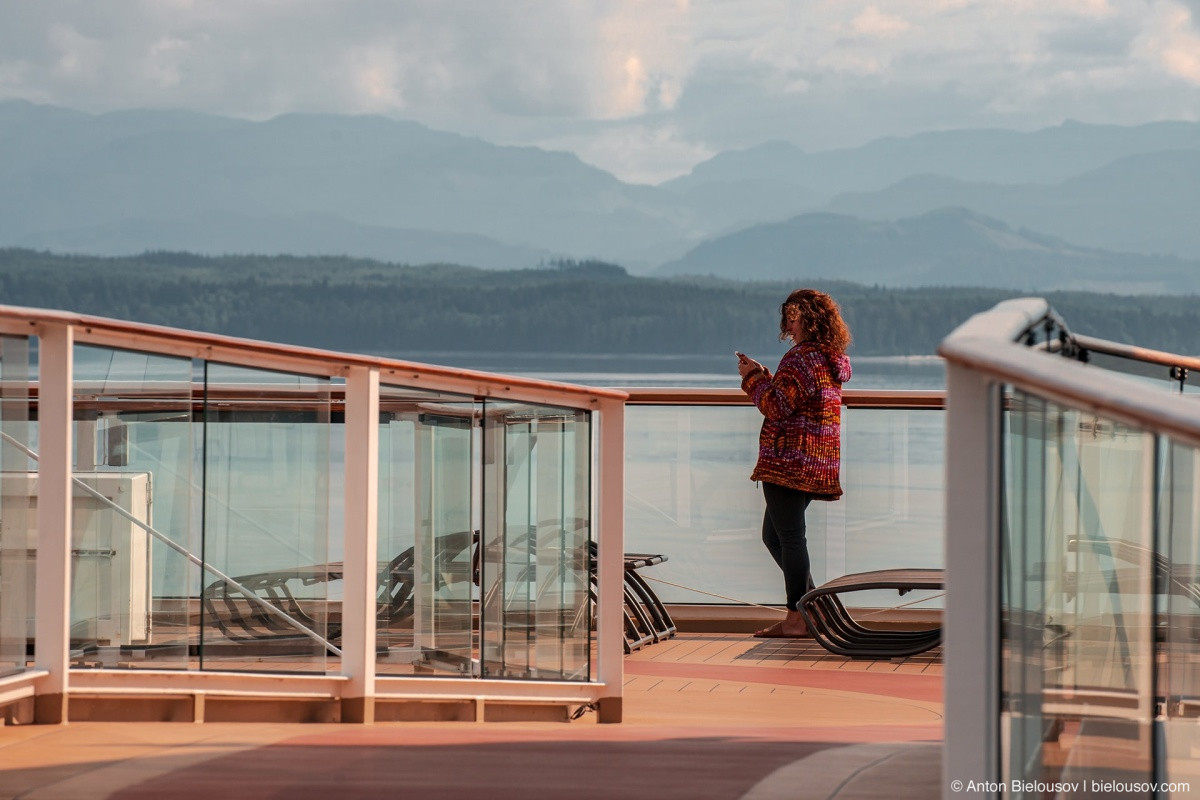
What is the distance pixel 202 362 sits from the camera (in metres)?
3.87

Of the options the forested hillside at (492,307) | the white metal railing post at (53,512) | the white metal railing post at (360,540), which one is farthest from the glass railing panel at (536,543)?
the forested hillside at (492,307)

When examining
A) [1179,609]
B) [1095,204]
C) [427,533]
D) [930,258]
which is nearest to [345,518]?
[427,533]

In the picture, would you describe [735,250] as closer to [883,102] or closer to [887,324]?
[883,102]

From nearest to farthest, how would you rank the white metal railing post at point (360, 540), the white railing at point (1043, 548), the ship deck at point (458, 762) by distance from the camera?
1. the white railing at point (1043, 548)
2. the ship deck at point (458, 762)
3. the white metal railing post at point (360, 540)

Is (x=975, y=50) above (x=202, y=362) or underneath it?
above

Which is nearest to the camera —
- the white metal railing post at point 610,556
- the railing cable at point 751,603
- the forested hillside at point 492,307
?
the white metal railing post at point 610,556

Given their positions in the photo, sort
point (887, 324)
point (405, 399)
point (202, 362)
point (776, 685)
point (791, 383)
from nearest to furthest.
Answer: point (202, 362) → point (405, 399) → point (776, 685) → point (791, 383) → point (887, 324)

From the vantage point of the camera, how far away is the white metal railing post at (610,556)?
16.4 ft

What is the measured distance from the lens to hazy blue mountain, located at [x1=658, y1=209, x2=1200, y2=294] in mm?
104812

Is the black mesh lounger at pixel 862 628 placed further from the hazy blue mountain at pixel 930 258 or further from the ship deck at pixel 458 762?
the hazy blue mountain at pixel 930 258

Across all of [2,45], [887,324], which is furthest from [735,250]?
[2,45]

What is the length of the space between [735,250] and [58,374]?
111 m

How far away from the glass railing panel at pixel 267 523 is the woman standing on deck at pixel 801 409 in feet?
8.17

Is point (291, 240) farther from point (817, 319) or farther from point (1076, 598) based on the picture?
point (1076, 598)
